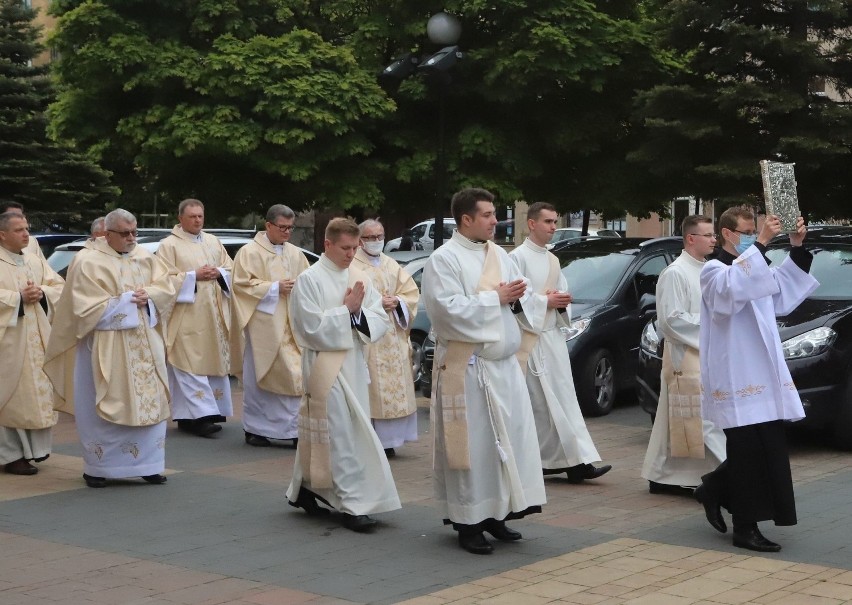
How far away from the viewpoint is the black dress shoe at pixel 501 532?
25.2 feet

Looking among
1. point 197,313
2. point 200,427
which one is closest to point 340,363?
point 200,427

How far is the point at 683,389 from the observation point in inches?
359

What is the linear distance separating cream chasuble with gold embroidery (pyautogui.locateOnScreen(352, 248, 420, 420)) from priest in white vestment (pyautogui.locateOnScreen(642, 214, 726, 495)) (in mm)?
2249

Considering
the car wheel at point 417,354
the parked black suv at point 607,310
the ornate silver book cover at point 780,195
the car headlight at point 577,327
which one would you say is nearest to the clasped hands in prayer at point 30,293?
the parked black suv at point 607,310

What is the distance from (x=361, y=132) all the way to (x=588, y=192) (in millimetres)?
3913

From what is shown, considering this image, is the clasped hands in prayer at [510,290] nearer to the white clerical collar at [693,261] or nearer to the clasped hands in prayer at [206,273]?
the white clerical collar at [693,261]

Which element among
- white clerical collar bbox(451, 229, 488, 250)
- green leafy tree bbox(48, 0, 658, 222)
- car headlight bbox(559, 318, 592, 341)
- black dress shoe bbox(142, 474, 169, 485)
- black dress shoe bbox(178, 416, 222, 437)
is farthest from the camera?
green leafy tree bbox(48, 0, 658, 222)

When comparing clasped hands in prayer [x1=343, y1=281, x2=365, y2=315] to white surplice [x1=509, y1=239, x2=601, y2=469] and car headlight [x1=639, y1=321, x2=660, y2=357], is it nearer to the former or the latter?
white surplice [x1=509, y1=239, x2=601, y2=469]

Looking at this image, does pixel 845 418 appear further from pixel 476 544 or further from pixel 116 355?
pixel 116 355

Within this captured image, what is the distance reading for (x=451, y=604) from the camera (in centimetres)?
643

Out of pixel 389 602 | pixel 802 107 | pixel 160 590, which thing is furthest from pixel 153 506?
pixel 802 107

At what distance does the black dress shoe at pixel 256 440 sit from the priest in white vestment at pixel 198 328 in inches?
25.2

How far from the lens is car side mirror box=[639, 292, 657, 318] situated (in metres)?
13.8

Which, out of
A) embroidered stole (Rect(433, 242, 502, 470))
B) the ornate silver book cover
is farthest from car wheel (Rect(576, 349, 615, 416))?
the ornate silver book cover
